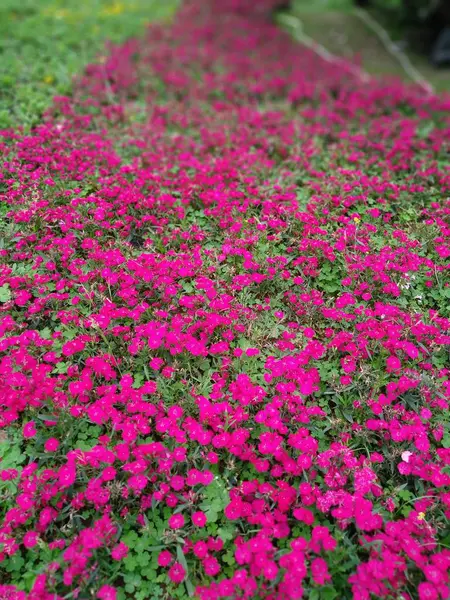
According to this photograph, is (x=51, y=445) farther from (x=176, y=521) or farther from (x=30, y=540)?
(x=176, y=521)

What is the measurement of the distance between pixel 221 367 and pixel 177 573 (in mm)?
1366

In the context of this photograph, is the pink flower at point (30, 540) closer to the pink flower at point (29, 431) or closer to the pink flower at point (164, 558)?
the pink flower at point (29, 431)

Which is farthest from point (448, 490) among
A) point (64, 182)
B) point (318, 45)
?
point (318, 45)

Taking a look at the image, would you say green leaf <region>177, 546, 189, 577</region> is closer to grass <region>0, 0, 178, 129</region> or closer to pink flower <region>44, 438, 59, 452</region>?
pink flower <region>44, 438, 59, 452</region>

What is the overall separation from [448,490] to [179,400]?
1863mm

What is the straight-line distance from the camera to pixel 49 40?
27.4 ft

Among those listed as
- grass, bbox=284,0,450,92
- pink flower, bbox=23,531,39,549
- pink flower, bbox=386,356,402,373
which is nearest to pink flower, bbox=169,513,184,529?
pink flower, bbox=23,531,39,549

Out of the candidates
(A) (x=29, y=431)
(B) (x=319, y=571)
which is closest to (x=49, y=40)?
(A) (x=29, y=431)

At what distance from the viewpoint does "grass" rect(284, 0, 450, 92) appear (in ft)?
32.6

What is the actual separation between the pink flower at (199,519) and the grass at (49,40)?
16.3 feet

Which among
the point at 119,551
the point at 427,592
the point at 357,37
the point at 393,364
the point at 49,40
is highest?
the point at 357,37

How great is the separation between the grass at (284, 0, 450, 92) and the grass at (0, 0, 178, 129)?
149 inches

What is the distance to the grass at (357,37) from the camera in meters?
9.93

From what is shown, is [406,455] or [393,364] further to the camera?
[393,364]
